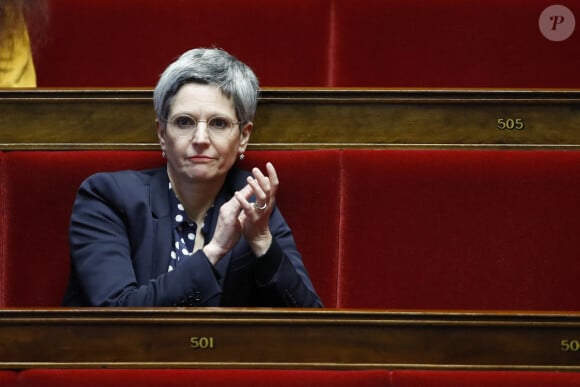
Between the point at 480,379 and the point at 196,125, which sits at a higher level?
the point at 196,125

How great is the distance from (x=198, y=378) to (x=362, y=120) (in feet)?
0.84

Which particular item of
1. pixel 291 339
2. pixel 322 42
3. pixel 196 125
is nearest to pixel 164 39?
pixel 322 42

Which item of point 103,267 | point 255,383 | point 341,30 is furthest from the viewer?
point 341,30

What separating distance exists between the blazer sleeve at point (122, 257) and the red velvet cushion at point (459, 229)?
116mm

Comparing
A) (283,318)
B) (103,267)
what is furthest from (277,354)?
(103,267)

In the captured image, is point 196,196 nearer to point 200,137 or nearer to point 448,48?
point 200,137

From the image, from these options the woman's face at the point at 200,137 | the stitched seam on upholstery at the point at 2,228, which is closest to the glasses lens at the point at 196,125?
the woman's face at the point at 200,137

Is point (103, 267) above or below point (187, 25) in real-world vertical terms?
below

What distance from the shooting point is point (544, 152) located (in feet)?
2.28

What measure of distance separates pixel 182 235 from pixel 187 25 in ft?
0.76

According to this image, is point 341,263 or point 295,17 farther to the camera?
point 295,17

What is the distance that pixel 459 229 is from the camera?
691 mm

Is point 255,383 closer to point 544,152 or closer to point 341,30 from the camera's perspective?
point 544,152

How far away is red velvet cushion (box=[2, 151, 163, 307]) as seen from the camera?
69cm
